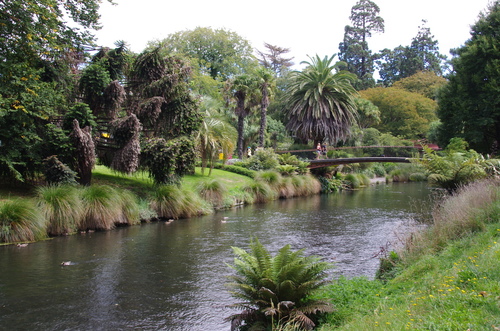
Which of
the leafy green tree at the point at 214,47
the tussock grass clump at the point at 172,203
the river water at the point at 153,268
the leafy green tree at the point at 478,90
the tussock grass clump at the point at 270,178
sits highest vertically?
the leafy green tree at the point at 214,47

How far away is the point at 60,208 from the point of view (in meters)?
14.9

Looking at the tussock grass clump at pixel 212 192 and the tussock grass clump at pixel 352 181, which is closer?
the tussock grass clump at pixel 212 192

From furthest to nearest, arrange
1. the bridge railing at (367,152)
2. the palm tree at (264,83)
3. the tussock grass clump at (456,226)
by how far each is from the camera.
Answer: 1. the bridge railing at (367,152)
2. the palm tree at (264,83)
3. the tussock grass clump at (456,226)

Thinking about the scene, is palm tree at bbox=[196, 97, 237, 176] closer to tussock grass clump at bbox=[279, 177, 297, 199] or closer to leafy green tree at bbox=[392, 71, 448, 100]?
tussock grass clump at bbox=[279, 177, 297, 199]

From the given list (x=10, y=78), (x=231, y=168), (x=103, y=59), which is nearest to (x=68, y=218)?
(x=10, y=78)

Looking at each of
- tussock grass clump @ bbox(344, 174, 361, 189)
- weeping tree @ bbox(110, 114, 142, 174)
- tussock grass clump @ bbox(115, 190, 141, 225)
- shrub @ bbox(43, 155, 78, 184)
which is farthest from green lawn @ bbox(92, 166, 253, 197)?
tussock grass clump @ bbox(344, 174, 361, 189)

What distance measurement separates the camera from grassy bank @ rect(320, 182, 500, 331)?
16.0 ft

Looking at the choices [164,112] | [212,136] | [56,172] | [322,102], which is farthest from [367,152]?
[56,172]

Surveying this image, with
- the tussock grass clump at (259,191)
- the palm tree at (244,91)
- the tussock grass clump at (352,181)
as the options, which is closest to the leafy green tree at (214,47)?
the palm tree at (244,91)

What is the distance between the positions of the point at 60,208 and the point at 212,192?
937 centimetres

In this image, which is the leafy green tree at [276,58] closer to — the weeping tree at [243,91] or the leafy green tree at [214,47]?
the leafy green tree at [214,47]

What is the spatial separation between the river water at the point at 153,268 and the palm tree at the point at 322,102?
24.5m

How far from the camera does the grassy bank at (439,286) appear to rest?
4879 millimetres

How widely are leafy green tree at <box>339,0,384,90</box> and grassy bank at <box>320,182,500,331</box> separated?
71.8 meters
